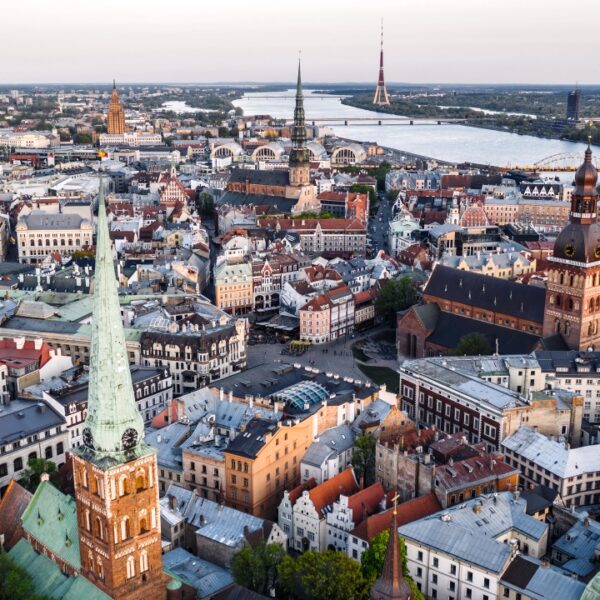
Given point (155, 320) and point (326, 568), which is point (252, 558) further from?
point (155, 320)

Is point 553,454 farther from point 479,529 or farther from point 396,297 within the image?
point 396,297

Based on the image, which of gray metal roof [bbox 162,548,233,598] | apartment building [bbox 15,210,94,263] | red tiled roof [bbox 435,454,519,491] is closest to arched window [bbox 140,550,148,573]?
gray metal roof [bbox 162,548,233,598]

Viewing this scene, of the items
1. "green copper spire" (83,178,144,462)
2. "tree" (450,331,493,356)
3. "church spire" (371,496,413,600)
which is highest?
"green copper spire" (83,178,144,462)

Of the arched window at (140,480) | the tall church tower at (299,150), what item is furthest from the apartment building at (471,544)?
the tall church tower at (299,150)

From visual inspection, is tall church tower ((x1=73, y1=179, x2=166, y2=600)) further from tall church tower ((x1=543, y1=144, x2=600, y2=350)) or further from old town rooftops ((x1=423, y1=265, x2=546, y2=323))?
old town rooftops ((x1=423, y1=265, x2=546, y2=323))

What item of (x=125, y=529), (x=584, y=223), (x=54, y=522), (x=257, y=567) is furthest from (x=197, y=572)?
(x=584, y=223)

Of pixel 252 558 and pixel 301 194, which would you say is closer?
pixel 252 558

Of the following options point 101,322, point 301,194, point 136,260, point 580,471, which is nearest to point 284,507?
point 580,471
